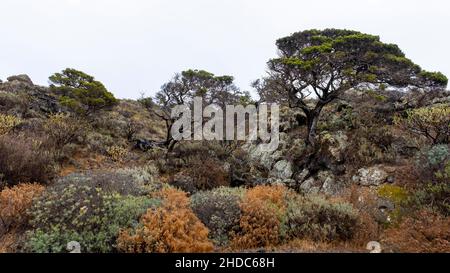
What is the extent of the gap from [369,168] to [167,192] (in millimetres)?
7682

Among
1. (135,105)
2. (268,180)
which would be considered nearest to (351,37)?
(268,180)

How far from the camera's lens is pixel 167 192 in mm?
7840

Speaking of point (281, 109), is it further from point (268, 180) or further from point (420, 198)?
point (420, 198)

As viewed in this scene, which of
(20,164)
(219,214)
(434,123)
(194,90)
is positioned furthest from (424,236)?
(194,90)

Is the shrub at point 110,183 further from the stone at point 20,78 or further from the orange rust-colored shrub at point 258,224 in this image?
the stone at point 20,78

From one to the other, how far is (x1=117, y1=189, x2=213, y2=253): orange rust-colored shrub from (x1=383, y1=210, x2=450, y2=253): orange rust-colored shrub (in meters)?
3.57

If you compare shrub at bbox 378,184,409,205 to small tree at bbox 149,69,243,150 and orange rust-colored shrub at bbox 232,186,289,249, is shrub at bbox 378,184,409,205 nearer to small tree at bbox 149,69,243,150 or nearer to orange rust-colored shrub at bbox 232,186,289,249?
orange rust-colored shrub at bbox 232,186,289,249

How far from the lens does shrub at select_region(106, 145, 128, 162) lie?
17.4 metres

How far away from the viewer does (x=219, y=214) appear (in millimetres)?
7160

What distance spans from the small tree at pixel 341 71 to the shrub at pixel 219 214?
8262mm

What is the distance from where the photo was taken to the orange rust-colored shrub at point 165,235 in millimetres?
5613

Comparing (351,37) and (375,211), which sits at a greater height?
(351,37)

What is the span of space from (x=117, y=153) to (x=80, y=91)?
6879mm
